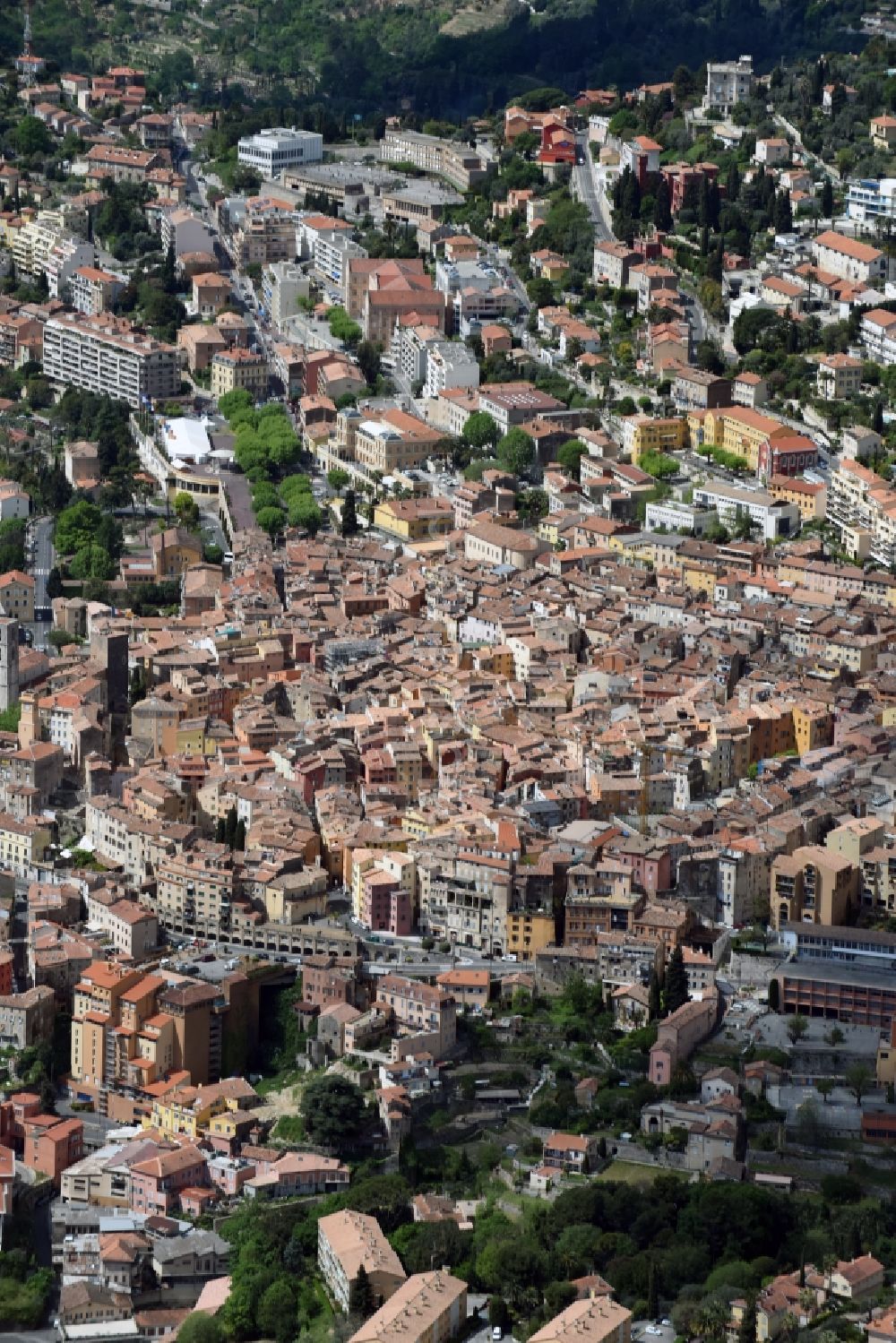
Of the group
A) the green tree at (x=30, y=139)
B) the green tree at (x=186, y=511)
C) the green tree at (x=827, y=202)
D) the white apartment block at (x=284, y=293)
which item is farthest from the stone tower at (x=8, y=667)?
the green tree at (x=30, y=139)

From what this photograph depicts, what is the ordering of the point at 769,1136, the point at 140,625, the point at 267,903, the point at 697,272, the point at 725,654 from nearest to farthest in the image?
the point at 769,1136
the point at 267,903
the point at 725,654
the point at 140,625
the point at 697,272

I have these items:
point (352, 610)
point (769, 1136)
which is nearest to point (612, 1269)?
point (769, 1136)

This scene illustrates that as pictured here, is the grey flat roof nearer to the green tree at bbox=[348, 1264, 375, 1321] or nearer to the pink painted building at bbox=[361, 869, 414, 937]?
the pink painted building at bbox=[361, 869, 414, 937]

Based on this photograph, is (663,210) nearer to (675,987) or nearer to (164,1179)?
(675,987)

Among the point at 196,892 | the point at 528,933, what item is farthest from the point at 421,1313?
the point at 196,892

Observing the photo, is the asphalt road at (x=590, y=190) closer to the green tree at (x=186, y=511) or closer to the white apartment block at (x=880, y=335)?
the white apartment block at (x=880, y=335)

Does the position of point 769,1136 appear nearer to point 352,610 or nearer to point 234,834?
point 234,834

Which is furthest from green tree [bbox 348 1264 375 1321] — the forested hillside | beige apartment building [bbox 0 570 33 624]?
the forested hillside
